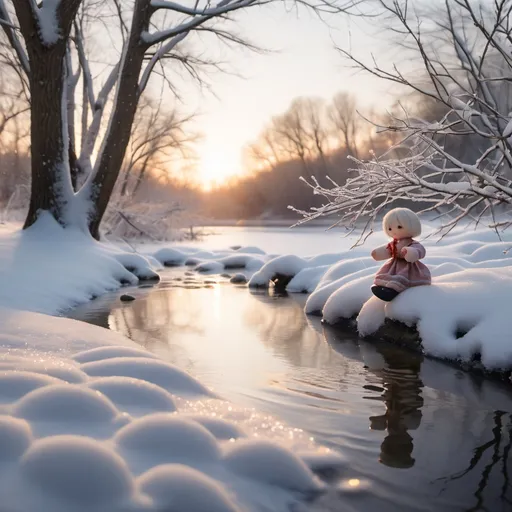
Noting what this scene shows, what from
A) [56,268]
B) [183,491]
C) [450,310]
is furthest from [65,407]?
[56,268]

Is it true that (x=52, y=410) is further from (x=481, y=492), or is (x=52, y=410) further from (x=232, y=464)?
(x=481, y=492)

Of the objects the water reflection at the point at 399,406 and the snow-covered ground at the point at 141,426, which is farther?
the water reflection at the point at 399,406

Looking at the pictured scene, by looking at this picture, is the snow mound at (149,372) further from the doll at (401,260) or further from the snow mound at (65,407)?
the doll at (401,260)

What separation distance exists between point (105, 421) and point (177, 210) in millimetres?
19313

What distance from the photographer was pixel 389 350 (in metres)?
4.19

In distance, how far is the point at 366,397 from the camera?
2.96 meters

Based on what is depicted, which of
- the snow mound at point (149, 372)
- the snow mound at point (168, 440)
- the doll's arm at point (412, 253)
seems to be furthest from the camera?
the doll's arm at point (412, 253)

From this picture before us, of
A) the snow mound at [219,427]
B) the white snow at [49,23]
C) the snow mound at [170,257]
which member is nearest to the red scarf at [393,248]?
the snow mound at [219,427]

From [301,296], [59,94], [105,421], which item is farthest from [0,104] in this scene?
[105,421]

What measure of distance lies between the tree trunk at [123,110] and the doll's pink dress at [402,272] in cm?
655

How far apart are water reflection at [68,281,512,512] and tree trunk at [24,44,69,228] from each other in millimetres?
4029

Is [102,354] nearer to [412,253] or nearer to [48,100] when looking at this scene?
[412,253]

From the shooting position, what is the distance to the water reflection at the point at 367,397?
6.33 feet

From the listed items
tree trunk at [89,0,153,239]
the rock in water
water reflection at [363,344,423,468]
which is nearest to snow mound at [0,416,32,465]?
water reflection at [363,344,423,468]
